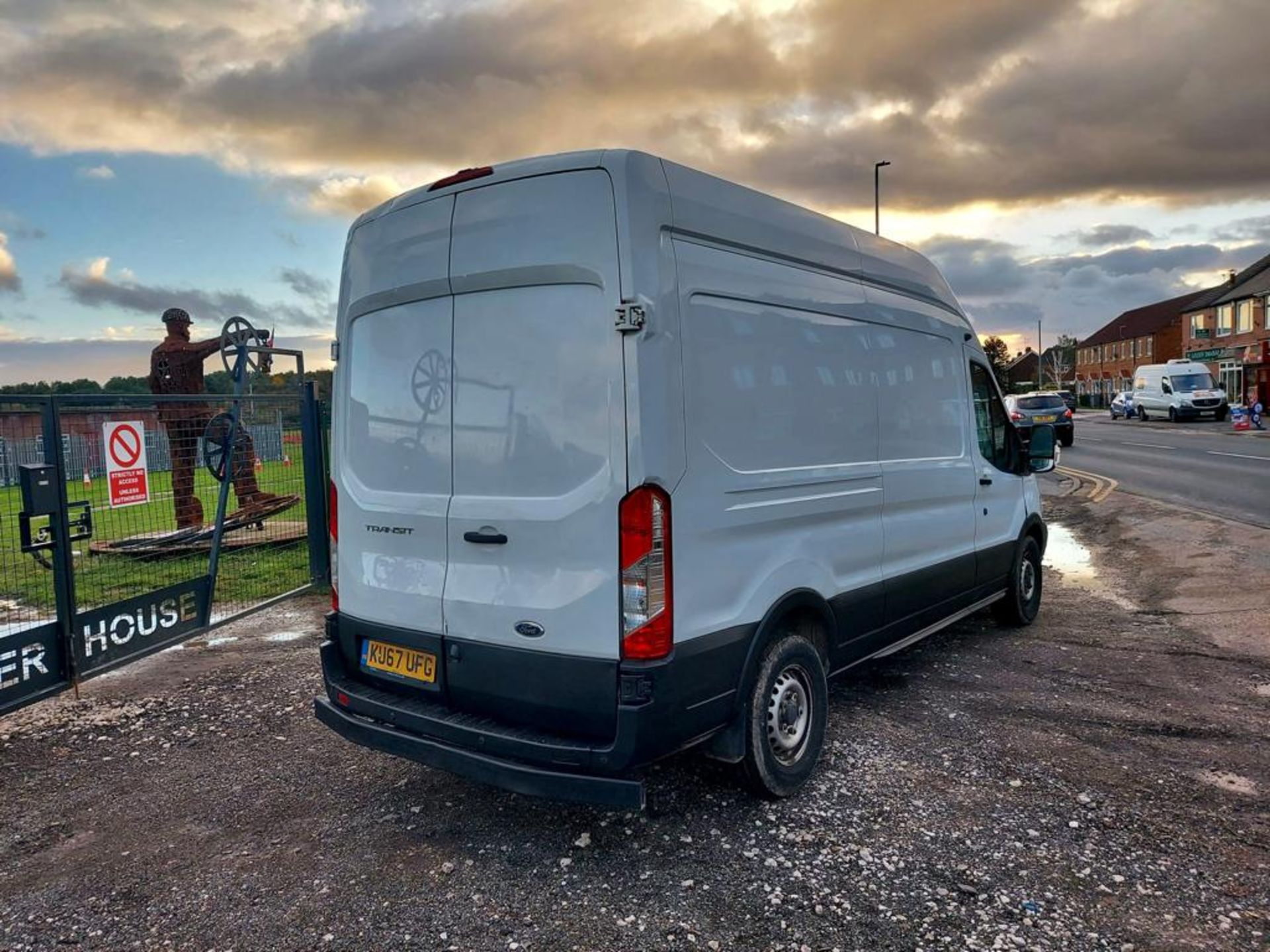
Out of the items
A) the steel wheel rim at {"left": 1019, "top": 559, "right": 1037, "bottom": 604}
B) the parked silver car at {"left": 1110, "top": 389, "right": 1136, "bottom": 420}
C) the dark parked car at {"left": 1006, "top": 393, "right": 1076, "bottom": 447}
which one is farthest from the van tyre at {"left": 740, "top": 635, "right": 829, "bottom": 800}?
the parked silver car at {"left": 1110, "top": 389, "right": 1136, "bottom": 420}

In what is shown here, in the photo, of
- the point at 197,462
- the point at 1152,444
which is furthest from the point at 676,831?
the point at 1152,444

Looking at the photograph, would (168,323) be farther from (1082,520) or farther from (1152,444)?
(1152,444)

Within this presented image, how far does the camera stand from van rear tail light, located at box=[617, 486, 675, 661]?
292 cm

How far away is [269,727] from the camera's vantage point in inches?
184

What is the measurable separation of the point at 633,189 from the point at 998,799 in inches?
117

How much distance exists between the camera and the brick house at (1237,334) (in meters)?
A: 46.8

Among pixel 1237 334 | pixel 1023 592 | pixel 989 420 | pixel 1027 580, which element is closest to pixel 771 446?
pixel 989 420

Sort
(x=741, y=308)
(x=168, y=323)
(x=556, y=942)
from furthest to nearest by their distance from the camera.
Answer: (x=168, y=323) → (x=741, y=308) → (x=556, y=942)

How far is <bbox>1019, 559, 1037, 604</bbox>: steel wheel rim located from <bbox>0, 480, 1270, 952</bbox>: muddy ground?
102 cm

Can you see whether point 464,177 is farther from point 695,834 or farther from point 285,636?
point 285,636

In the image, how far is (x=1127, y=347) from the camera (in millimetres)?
75875

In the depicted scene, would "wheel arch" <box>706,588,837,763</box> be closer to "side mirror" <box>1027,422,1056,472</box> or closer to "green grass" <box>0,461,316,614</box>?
"side mirror" <box>1027,422,1056,472</box>

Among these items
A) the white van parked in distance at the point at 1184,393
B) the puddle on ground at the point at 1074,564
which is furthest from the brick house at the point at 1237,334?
the puddle on ground at the point at 1074,564

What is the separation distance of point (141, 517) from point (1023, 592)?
6.44 m
